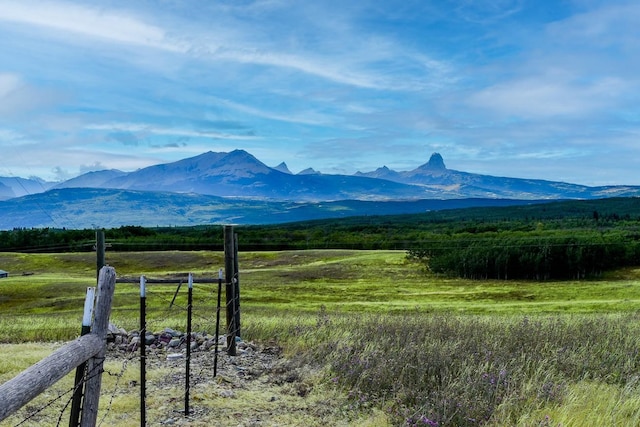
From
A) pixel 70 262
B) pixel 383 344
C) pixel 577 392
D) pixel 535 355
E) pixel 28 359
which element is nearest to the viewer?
pixel 577 392

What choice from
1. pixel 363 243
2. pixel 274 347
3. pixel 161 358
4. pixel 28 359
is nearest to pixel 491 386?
pixel 274 347

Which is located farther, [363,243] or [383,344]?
[363,243]

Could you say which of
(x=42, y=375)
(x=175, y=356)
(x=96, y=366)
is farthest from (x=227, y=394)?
(x=42, y=375)

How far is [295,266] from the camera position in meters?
56.5

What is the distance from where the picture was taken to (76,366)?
4.05 m

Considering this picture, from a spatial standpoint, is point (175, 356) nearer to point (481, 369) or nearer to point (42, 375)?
point (481, 369)

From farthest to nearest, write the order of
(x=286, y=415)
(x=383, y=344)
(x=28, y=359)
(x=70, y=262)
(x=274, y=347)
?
1. (x=70, y=262)
2. (x=274, y=347)
3. (x=28, y=359)
4. (x=383, y=344)
5. (x=286, y=415)

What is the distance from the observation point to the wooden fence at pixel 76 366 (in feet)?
9.97

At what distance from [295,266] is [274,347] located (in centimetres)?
4358

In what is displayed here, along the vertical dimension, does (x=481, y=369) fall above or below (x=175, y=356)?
above

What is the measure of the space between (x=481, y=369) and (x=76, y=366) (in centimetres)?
625

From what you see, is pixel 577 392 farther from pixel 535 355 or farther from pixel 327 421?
pixel 327 421

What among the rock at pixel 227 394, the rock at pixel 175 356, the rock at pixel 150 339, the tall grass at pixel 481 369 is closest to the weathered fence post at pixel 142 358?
the rock at pixel 227 394

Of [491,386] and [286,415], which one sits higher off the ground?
[491,386]
